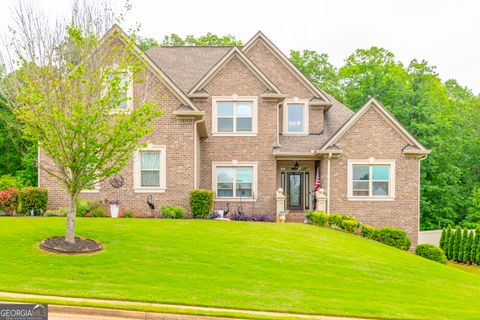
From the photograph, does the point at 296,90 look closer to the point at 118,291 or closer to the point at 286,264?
the point at 286,264

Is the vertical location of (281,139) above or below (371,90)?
below

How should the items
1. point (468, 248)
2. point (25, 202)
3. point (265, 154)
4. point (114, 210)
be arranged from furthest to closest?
point (468, 248)
point (265, 154)
point (114, 210)
point (25, 202)

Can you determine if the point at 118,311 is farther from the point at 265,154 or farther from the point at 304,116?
the point at 304,116

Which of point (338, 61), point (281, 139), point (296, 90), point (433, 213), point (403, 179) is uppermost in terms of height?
point (338, 61)

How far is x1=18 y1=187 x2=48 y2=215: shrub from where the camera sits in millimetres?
17938

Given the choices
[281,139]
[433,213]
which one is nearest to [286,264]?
[281,139]

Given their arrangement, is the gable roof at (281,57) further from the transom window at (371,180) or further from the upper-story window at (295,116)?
the transom window at (371,180)

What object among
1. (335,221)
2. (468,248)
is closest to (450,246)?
(468,248)

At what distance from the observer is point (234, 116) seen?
2227cm

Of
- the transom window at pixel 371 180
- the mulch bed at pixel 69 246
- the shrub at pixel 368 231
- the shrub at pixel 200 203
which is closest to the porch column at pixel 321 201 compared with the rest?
the transom window at pixel 371 180

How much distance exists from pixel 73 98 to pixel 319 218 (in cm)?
1215

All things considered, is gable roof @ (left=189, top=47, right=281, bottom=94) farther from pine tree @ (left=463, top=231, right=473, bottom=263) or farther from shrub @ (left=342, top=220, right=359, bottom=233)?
pine tree @ (left=463, top=231, right=473, bottom=263)

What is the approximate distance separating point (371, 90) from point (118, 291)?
34131mm

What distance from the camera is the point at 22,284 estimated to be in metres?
8.94
